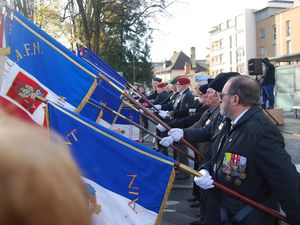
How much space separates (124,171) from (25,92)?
1968mm

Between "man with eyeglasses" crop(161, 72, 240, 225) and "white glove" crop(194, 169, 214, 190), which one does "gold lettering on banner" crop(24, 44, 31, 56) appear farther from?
"white glove" crop(194, 169, 214, 190)

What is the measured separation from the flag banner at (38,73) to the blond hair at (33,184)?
409 centimetres

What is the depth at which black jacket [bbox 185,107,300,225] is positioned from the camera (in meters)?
3.23

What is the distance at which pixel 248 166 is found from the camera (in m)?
3.40

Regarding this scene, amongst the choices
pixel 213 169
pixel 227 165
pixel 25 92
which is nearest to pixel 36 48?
pixel 25 92

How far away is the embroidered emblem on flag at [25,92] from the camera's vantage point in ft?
15.5

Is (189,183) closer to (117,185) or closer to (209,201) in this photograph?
(209,201)

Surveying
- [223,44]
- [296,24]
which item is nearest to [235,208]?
[296,24]

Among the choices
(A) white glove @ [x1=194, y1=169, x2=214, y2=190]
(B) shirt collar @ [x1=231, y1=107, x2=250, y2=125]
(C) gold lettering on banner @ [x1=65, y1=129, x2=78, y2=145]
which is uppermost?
(B) shirt collar @ [x1=231, y1=107, x2=250, y2=125]

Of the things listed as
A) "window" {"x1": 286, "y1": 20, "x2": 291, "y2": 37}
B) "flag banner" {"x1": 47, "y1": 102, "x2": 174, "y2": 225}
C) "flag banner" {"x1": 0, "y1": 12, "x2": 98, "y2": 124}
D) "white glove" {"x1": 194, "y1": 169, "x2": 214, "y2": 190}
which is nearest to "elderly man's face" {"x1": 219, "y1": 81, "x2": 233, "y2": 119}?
"white glove" {"x1": 194, "y1": 169, "x2": 214, "y2": 190}

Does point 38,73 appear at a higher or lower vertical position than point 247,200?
higher

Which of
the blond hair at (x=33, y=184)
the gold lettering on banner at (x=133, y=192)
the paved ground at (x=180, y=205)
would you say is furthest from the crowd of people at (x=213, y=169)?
the gold lettering on banner at (x=133, y=192)

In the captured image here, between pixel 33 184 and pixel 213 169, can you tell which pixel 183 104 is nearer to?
pixel 213 169

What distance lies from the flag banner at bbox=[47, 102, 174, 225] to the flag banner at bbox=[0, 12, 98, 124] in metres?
1.52
